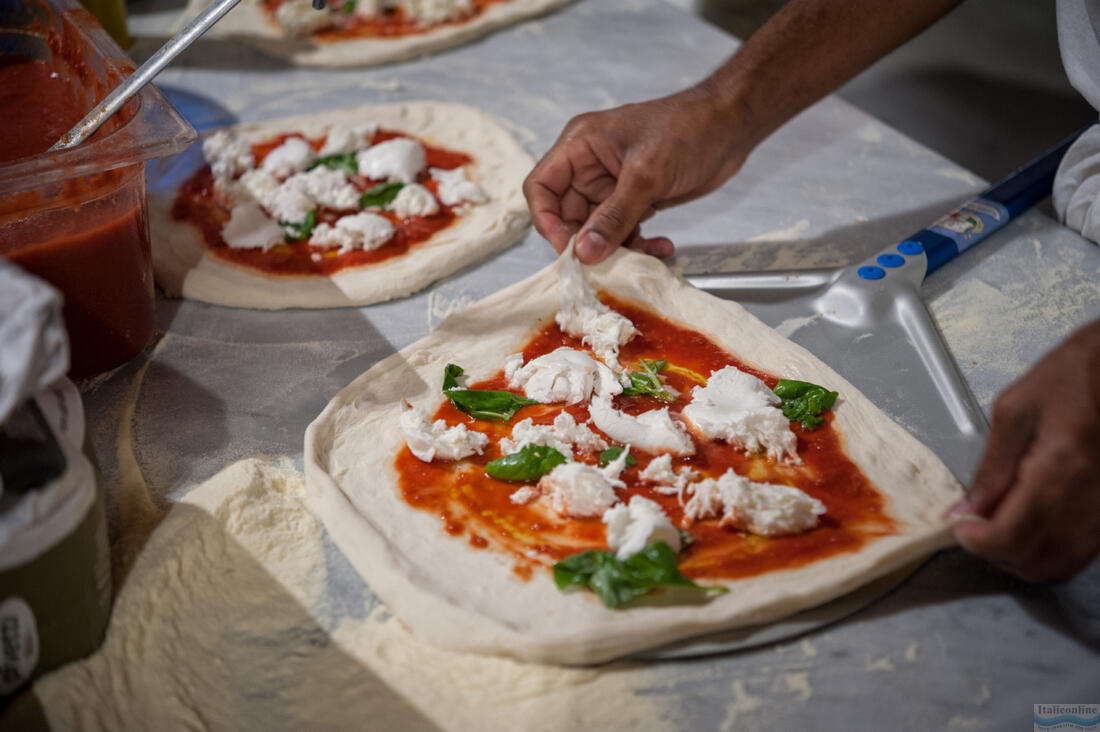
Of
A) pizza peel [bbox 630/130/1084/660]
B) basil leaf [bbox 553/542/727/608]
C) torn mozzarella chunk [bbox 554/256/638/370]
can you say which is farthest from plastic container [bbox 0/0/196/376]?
pizza peel [bbox 630/130/1084/660]

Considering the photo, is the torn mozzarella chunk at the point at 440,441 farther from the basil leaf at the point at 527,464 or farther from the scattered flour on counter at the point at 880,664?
the scattered flour on counter at the point at 880,664

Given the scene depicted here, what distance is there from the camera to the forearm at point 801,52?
2533mm

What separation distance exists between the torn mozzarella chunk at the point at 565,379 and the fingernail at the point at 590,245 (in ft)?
1.12

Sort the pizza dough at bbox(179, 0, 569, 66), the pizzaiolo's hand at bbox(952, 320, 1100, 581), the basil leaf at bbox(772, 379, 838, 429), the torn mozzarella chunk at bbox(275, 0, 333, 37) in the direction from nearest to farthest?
the pizzaiolo's hand at bbox(952, 320, 1100, 581)
the basil leaf at bbox(772, 379, 838, 429)
the pizza dough at bbox(179, 0, 569, 66)
the torn mozzarella chunk at bbox(275, 0, 333, 37)

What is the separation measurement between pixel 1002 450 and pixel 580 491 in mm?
739

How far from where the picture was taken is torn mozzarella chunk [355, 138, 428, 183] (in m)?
2.86

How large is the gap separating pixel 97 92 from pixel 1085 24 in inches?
105

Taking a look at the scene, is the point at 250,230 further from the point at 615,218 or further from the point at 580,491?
the point at 580,491

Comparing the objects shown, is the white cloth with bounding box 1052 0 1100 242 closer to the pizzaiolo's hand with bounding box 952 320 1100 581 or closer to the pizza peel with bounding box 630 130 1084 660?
the pizza peel with bounding box 630 130 1084 660

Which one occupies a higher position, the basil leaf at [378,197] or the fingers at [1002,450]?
the fingers at [1002,450]

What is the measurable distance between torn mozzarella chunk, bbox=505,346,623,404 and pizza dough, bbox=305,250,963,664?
0.42 ft

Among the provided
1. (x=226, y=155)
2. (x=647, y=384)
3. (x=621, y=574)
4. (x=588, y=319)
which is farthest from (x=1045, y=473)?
(x=226, y=155)

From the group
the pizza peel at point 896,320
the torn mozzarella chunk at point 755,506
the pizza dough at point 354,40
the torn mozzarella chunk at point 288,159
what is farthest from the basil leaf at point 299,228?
the torn mozzarella chunk at point 755,506

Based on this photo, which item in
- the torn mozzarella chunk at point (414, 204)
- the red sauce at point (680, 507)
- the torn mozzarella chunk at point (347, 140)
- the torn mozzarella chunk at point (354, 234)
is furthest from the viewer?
the torn mozzarella chunk at point (347, 140)
